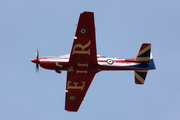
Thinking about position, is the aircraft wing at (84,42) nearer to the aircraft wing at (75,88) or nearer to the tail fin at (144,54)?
the aircraft wing at (75,88)

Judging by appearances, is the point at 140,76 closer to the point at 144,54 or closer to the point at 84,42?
the point at 144,54

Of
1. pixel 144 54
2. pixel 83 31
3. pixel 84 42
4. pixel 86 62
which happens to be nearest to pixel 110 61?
pixel 86 62

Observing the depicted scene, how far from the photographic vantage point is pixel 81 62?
88.1 feet

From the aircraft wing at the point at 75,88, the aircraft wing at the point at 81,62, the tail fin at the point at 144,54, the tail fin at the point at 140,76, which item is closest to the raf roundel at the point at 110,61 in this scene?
the aircraft wing at the point at 81,62

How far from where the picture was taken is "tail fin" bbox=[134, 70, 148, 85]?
2864 cm

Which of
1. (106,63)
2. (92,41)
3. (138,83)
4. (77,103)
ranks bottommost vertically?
(77,103)

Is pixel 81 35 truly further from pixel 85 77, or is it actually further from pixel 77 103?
pixel 77 103

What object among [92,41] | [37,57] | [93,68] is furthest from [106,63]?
[37,57]

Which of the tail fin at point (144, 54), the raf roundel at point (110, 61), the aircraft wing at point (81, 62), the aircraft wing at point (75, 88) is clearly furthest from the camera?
the aircraft wing at point (75, 88)

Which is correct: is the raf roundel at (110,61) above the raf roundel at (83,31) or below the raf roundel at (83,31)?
below

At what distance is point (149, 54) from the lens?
27.7m

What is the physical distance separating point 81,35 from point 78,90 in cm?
745

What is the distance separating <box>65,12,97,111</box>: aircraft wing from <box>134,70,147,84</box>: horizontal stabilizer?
12.6ft

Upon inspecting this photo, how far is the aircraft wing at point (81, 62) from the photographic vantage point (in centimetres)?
2438
